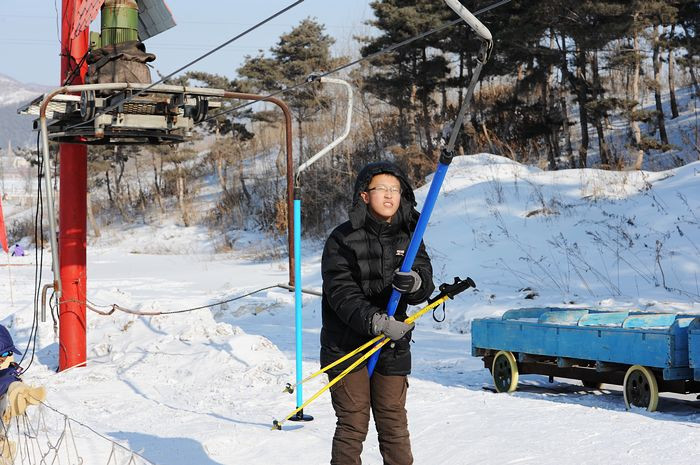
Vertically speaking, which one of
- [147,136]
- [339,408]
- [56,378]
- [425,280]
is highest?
[147,136]

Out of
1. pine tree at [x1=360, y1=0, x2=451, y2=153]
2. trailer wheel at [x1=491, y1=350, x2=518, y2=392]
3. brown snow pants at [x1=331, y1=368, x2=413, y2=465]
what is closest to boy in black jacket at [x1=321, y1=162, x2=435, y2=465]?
brown snow pants at [x1=331, y1=368, x2=413, y2=465]

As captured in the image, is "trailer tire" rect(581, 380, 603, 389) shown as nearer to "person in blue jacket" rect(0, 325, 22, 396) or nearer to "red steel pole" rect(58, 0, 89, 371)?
"person in blue jacket" rect(0, 325, 22, 396)

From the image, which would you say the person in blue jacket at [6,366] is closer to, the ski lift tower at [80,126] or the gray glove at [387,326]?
the ski lift tower at [80,126]

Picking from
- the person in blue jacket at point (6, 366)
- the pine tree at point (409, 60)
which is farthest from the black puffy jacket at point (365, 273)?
the pine tree at point (409, 60)

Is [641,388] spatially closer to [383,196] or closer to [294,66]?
[383,196]

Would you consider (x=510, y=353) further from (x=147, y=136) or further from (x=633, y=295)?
(x=633, y=295)

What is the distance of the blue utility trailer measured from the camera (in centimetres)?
734

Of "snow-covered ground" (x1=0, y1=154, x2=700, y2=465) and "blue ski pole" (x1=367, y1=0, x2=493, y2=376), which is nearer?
"blue ski pole" (x1=367, y1=0, x2=493, y2=376)

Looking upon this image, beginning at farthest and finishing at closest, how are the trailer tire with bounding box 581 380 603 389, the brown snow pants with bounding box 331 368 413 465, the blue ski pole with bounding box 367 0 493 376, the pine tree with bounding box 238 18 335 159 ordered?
the pine tree with bounding box 238 18 335 159, the trailer tire with bounding box 581 380 603 389, the brown snow pants with bounding box 331 368 413 465, the blue ski pole with bounding box 367 0 493 376

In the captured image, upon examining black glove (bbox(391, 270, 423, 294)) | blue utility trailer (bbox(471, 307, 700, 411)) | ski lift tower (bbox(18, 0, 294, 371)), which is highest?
ski lift tower (bbox(18, 0, 294, 371))

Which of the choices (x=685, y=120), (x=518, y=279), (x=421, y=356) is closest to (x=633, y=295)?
(x=518, y=279)

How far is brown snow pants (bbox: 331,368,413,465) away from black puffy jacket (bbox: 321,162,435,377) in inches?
2.8

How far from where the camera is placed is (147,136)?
9391 mm

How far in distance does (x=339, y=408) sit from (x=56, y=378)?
6936 mm
